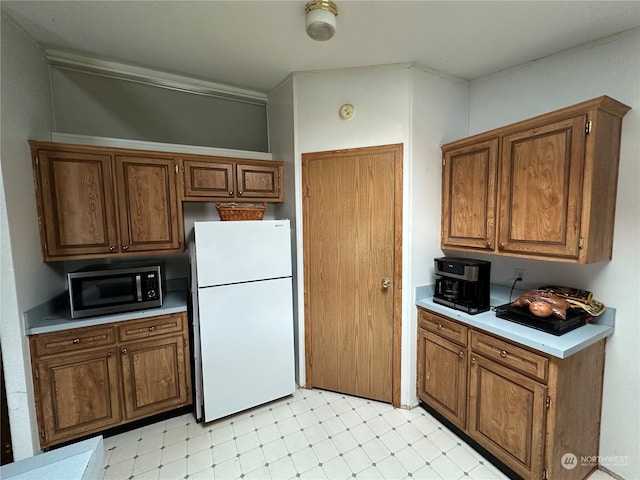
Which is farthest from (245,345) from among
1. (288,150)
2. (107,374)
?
(288,150)

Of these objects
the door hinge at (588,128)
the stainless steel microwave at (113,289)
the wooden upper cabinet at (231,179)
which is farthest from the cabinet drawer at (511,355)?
the stainless steel microwave at (113,289)

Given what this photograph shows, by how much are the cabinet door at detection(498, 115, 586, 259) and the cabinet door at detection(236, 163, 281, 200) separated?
1.71 m

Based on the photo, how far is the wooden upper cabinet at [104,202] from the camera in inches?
72.6

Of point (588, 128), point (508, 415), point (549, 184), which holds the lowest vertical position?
point (508, 415)

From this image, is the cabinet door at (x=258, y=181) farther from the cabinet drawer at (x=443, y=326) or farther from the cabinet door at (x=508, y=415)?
the cabinet door at (x=508, y=415)

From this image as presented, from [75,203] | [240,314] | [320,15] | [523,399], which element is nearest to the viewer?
[320,15]

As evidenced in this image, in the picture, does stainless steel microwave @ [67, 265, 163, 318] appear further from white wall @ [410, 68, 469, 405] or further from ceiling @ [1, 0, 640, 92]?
white wall @ [410, 68, 469, 405]

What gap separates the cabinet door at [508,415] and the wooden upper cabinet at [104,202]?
7.58 feet

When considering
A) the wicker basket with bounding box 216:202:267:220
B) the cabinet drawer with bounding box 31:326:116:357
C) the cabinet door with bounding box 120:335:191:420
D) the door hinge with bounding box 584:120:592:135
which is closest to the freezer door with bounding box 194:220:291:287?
the wicker basket with bounding box 216:202:267:220

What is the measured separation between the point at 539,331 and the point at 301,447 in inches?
64.9

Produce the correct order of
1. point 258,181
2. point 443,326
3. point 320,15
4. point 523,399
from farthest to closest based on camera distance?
point 258,181
point 443,326
point 523,399
point 320,15

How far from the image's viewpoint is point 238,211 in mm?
2164

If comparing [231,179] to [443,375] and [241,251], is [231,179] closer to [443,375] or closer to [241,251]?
[241,251]

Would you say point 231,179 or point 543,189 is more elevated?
point 231,179
